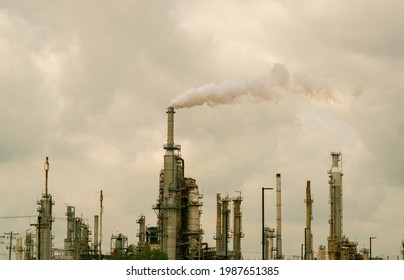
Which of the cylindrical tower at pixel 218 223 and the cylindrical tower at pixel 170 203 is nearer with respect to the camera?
the cylindrical tower at pixel 170 203

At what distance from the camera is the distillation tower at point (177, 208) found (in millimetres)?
87188

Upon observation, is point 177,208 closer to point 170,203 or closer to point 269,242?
point 170,203

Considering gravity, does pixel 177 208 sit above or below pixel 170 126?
below

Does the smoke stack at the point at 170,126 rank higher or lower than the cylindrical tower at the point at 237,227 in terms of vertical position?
higher

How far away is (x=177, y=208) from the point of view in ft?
287

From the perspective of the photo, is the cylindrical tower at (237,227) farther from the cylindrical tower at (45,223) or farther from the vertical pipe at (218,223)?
the cylindrical tower at (45,223)

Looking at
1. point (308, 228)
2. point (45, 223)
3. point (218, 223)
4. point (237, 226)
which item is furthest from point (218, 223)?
point (45, 223)

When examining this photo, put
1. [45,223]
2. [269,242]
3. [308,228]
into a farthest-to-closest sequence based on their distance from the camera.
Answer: [269,242], [45,223], [308,228]

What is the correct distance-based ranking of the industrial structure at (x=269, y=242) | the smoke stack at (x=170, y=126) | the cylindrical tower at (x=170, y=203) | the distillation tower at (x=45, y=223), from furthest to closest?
the industrial structure at (x=269, y=242) → the distillation tower at (x=45, y=223) → the smoke stack at (x=170, y=126) → the cylindrical tower at (x=170, y=203)

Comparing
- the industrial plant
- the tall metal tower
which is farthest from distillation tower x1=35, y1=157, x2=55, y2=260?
the tall metal tower

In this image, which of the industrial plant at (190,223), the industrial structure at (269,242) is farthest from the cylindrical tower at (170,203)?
the industrial structure at (269,242)
